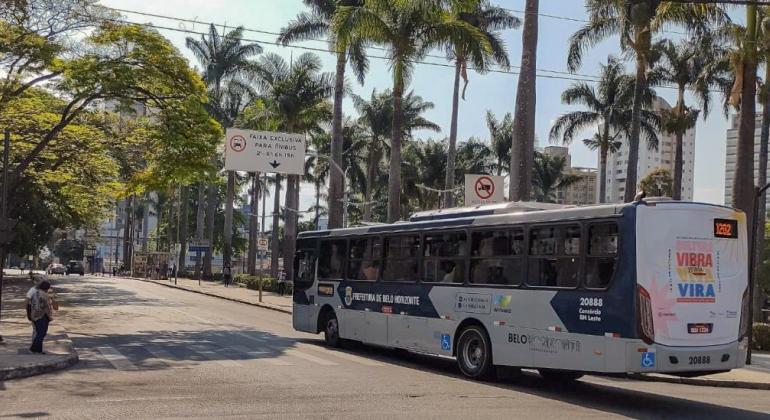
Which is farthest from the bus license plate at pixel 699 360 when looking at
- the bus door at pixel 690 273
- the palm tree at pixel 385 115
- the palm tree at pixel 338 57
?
the palm tree at pixel 385 115

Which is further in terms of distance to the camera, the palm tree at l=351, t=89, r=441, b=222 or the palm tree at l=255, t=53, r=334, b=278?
the palm tree at l=351, t=89, r=441, b=222

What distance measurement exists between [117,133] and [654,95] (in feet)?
107

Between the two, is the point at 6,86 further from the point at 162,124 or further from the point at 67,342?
the point at 67,342

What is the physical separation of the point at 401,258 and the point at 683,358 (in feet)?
21.5

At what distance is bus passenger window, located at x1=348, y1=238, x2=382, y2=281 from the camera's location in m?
17.3

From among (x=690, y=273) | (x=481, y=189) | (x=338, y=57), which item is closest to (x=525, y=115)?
(x=481, y=189)

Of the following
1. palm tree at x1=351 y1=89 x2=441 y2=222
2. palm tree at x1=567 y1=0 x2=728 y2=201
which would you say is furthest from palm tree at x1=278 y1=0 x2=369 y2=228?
palm tree at x1=351 y1=89 x2=441 y2=222

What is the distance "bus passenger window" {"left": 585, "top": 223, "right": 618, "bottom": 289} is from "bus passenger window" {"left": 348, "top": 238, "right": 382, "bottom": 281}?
619 cm

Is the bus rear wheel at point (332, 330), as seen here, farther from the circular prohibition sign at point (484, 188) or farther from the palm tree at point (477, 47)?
the palm tree at point (477, 47)

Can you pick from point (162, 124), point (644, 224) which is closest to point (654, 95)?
point (162, 124)

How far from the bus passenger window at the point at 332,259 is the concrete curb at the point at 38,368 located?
6.16 meters

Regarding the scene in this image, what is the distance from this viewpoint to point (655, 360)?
11008mm

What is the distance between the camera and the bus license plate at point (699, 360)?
37.0ft

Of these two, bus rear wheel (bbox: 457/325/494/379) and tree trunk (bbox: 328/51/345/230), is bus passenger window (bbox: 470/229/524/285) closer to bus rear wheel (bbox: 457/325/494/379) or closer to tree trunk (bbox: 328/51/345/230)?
bus rear wheel (bbox: 457/325/494/379)
